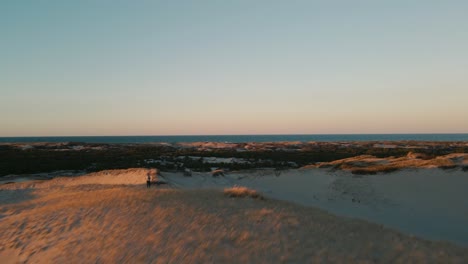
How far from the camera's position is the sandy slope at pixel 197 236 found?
9102mm

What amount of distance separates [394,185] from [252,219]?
1372cm

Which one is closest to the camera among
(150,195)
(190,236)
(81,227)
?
(190,236)

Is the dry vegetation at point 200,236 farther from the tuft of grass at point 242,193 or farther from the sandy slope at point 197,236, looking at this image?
the tuft of grass at point 242,193

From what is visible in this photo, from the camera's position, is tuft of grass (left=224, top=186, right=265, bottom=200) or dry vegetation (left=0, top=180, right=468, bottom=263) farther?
tuft of grass (left=224, top=186, right=265, bottom=200)

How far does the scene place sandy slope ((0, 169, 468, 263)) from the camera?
29.9 feet

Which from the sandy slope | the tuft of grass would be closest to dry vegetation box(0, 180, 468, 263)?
the sandy slope

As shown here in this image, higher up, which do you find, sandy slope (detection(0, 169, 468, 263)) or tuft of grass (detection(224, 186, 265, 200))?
tuft of grass (detection(224, 186, 265, 200))

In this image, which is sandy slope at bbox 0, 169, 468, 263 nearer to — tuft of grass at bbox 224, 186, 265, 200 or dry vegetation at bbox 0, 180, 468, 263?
dry vegetation at bbox 0, 180, 468, 263

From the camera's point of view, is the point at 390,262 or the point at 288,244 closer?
the point at 390,262

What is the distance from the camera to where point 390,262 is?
850cm

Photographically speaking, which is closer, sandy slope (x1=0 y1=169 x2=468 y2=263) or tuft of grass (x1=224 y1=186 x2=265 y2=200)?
sandy slope (x1=0 y1=169 x2=468 y2=263)

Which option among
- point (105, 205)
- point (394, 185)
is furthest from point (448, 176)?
point (105, 205)

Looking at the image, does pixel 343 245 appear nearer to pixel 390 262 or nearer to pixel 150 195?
pixel 390 262

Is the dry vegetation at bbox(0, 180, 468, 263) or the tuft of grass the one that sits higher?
the tuft of grass
